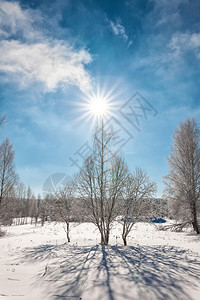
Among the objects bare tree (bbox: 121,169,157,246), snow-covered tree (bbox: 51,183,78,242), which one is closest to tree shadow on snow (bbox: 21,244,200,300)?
bare tree (bbox: 121,169,157,246)

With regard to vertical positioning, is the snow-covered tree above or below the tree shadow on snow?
above

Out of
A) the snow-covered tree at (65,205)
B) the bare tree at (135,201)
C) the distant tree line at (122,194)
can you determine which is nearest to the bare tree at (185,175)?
the distant tree line at (122,194)

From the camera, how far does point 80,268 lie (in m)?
4.68

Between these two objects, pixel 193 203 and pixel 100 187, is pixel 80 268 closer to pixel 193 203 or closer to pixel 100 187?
pixel 100 187

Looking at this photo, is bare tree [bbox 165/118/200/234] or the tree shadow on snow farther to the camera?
bare tree [bbox 165/118/200/234]

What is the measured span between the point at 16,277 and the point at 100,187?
20.3 feet

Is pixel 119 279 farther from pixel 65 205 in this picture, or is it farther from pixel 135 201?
pixel 65 205

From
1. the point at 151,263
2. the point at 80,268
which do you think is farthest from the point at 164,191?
the point at 80,268

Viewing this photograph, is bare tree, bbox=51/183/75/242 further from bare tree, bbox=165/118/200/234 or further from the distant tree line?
bare tree, bbox=165/118/200/234

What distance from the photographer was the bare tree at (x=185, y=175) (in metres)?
13.4

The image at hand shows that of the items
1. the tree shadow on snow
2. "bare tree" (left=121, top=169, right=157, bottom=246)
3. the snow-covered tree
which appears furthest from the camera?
the snow-covered tree

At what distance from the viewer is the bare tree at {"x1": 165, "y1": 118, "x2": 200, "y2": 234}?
44.0 ft

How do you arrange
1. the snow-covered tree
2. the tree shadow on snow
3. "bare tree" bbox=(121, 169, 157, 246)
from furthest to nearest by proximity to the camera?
1. the snow-covered tree
2. "bare tree" bbox=(121, 169, 157, 246)
3. the tree shadow on snow

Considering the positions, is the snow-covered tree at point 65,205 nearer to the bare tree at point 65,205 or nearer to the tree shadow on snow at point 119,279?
the bare tree at point 65,205
